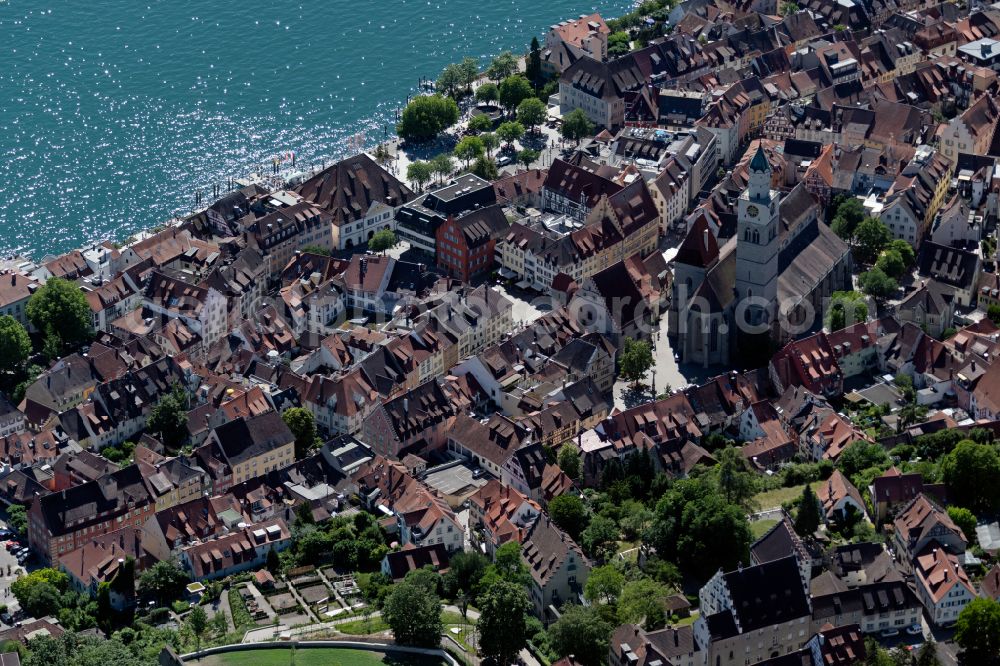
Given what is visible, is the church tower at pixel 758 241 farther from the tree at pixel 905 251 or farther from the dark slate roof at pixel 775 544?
the dark slate roof at pixel 775 544

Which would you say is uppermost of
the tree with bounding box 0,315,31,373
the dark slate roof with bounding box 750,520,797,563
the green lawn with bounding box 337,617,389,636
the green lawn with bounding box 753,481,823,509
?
the tree with bounding box 0,315,31,373

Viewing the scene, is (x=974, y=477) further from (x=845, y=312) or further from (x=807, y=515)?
(x=845, y=312)

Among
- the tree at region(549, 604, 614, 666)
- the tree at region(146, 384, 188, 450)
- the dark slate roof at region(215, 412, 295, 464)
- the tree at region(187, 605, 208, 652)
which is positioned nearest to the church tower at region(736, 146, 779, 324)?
the dark slate roof at region(215, 412, 295, 464)

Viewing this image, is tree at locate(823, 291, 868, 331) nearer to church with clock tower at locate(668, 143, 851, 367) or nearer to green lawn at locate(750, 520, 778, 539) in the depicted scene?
church with clock tower at locate(668, 143, 851, 367)

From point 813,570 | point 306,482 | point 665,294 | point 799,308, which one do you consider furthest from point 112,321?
point 813,570

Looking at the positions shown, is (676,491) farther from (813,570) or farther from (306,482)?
(306,482)

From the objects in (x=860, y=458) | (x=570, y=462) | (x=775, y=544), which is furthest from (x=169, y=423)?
(x=860, y=458)
